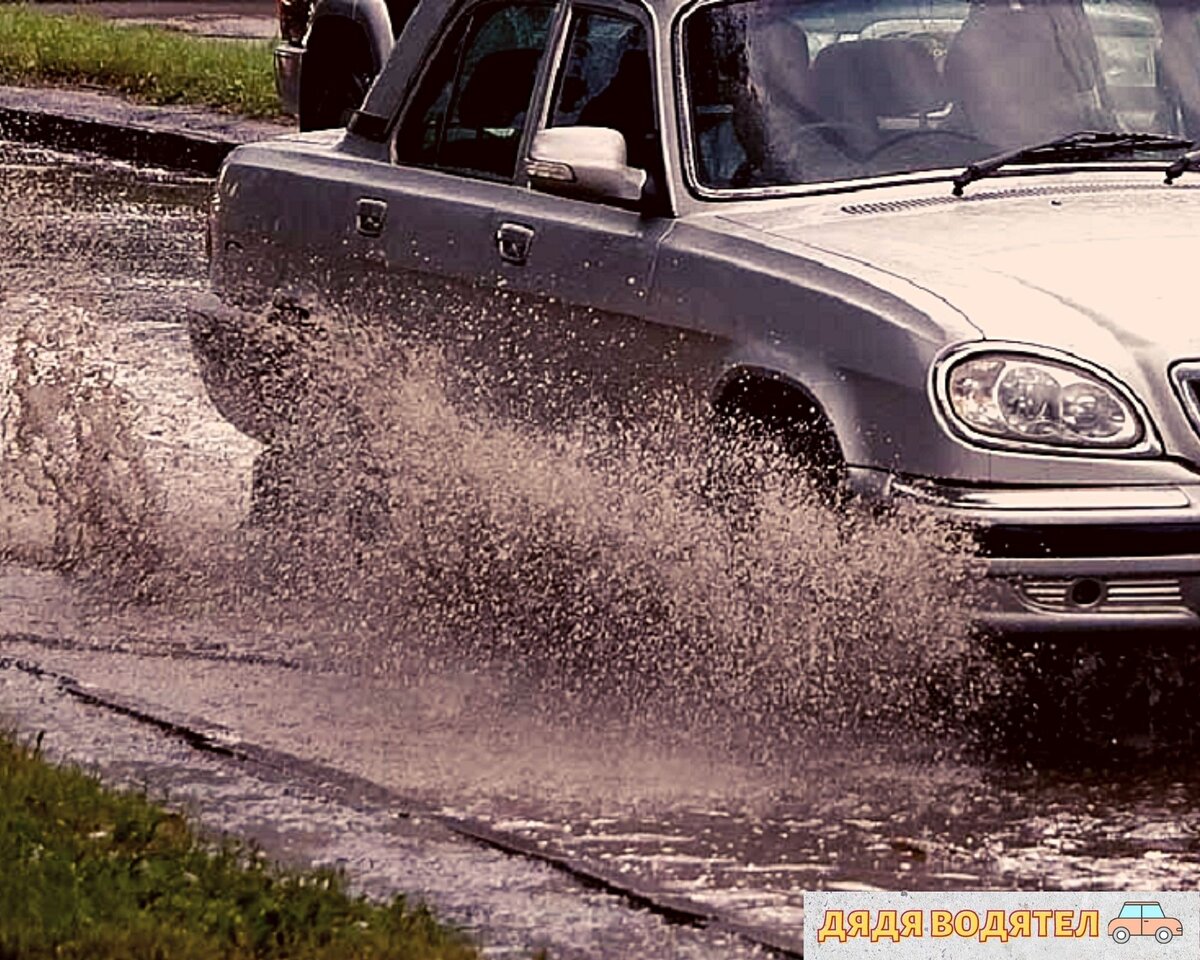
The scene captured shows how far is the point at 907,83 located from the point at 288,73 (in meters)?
10.2

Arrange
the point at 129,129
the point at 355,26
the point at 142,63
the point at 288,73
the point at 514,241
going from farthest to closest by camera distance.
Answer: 1. the point at 142,63
2. the point at 129,129
3. the point at 288,73
4. the point at 355,26
5. the point at 514,241

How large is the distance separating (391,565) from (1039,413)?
2.29 m

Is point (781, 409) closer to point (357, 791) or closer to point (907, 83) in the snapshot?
point (907, 83)

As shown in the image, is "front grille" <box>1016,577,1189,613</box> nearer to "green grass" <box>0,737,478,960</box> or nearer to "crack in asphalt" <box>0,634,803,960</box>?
"crack in asphalt" <box>0,634,803,960</box>

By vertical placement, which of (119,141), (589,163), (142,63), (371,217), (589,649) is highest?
(589,163)

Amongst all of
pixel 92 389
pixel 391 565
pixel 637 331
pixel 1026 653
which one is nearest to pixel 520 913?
pixel 1026 653

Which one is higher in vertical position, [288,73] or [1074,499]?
[1074,499]

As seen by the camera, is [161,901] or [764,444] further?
[764,444]

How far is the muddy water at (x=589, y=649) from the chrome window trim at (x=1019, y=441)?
19cm

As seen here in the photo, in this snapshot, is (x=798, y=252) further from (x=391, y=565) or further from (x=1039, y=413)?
(x=391, y=565)

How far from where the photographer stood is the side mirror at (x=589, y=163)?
7.98 metres

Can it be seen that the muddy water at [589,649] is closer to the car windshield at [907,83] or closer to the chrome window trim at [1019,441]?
the chrome window trim at [1019,441]

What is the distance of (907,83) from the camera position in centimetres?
801

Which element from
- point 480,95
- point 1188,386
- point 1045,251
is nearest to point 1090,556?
point 1188,386
